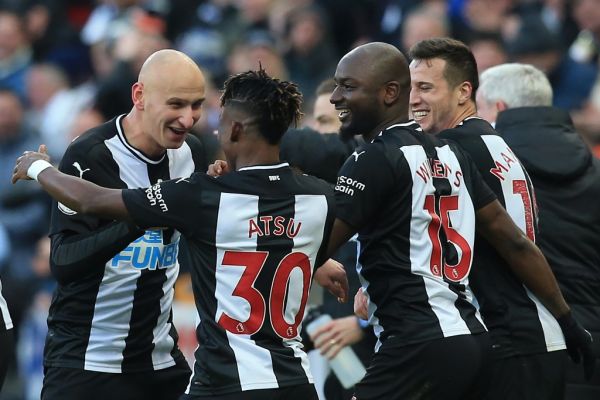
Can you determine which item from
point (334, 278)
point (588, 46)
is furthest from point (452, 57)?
point (588, 46)

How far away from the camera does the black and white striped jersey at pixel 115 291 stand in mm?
5746

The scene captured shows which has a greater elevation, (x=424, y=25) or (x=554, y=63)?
(x=424, y=25)

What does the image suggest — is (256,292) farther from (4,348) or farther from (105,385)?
(4,348)

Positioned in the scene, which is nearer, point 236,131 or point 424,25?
point 236,131

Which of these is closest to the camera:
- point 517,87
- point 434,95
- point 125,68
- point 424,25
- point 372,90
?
point 372,90

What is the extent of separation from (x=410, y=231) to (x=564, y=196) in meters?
1.64

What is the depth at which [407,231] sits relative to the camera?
5242mm

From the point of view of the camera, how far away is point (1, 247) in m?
11.3

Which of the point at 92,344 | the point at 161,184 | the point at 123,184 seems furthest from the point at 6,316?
Answer: the point at 161,184

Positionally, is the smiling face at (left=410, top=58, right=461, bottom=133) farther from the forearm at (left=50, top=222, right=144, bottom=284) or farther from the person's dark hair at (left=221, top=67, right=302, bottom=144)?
the forearm at (left=50, top=222, right=144, bottom=284)

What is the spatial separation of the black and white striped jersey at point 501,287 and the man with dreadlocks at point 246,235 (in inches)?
42.1

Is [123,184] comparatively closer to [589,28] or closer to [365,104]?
[365,104]

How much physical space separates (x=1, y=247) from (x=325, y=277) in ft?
21.3

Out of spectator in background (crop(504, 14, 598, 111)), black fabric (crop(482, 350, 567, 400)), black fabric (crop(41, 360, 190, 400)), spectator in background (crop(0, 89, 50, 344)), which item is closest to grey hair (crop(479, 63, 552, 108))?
black fabric (crop(482, 350, 567, 400))
